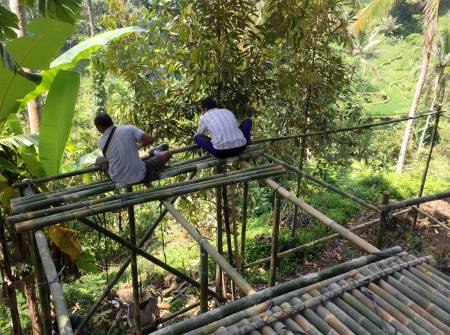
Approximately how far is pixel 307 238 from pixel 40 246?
6739 mm

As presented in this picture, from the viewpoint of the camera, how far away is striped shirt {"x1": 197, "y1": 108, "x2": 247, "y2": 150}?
187 inches

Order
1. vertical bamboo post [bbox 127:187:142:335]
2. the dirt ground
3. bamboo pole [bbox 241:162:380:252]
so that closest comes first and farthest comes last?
1. bamboo pole [bbox 241:162:380:252]
2. vertical bamboo post [bbox 127:187:142:335]
3. the dirt ground

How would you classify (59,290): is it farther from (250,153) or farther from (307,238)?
(307,238)

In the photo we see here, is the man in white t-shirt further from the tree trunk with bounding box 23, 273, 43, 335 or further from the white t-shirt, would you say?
the tree trunk with bounding box 23, 273, 43, 335

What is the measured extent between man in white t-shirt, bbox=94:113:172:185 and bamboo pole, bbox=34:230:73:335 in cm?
113

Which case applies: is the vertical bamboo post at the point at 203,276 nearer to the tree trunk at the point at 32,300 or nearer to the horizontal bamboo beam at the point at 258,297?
the horizontal bamboo beam at the point at 258,297

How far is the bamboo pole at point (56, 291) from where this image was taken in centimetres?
235

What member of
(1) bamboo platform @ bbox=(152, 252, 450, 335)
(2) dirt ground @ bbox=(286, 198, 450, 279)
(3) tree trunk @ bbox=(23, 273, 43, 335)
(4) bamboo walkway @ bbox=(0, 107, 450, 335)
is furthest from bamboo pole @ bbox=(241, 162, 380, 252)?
(2) dirt ground @ bbox=(286, 198, 450, 279)

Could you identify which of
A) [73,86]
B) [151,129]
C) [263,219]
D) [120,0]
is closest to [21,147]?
[73,86]

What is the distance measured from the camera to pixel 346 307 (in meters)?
2.67

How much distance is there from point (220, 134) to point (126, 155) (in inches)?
44.3

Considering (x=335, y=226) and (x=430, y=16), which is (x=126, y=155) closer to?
(x=335, y=226)

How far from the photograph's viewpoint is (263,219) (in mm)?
10898

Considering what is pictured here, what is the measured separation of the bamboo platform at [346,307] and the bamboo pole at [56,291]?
543 mm
